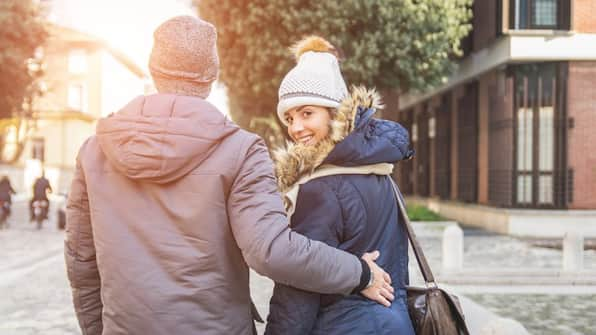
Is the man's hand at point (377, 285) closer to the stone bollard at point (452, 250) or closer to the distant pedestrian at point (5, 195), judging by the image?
the stone bollard at point (452, 250)

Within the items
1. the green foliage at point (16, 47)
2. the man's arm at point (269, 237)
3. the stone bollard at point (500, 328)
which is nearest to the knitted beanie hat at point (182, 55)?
the man's arm at point (269, 237)

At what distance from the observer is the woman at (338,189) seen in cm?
218

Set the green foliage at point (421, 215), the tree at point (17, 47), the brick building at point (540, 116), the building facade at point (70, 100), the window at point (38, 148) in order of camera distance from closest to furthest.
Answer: the brick building at point (540, 116)
the green foliage at point (421, 215)
the tree at point (17, 47)
the building facade at point (70, 100)
the window at point (38, 148)

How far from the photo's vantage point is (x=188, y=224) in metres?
1.93

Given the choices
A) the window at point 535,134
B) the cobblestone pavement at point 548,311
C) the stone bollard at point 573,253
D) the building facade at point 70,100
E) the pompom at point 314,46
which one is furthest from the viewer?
the building facade at point 70,100

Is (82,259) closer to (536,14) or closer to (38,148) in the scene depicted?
(536,14)

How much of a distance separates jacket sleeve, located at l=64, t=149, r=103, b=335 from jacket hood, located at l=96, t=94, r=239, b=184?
0.79ft

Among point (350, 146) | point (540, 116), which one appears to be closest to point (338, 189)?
point (350, 146)

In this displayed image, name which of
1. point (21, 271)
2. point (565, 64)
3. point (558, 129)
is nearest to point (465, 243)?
point (558, 129)

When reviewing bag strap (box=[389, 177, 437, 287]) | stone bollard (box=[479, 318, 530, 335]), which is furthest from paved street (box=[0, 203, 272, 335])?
bag strap (box=[389, 177, 437, 287])

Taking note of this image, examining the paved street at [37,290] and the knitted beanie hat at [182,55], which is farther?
the paved street at [37,290]

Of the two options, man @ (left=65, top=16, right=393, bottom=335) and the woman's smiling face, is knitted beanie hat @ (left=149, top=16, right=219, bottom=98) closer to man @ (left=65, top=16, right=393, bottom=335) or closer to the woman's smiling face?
man @ (left=65, top=16, right=393, bottom=335)

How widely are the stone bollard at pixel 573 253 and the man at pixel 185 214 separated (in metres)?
9.13

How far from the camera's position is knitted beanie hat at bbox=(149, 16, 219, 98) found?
6.59 ft
